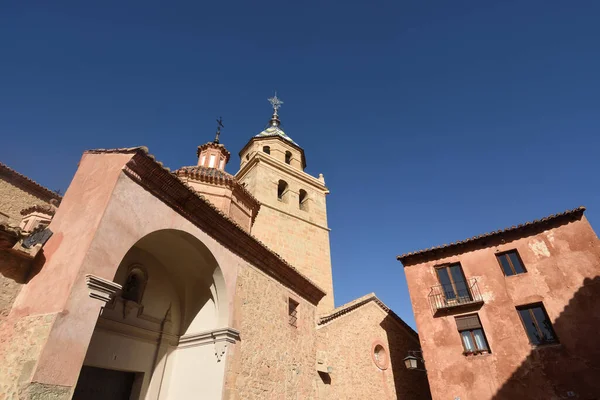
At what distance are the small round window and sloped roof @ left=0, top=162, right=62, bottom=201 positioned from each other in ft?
46.0

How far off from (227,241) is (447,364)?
29.4 feet

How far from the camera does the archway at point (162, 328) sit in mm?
6363

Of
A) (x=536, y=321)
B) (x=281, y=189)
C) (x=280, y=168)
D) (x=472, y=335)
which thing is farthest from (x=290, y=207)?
(x=536, y=321)

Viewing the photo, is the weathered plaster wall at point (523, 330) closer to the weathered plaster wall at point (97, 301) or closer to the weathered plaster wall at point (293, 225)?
the weathered plaster wall at point (97, 301)

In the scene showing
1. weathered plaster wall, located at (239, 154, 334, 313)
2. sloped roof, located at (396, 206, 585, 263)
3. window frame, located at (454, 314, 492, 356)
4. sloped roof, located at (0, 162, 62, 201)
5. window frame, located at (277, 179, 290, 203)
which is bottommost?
window frame, located at (454, 314, 492, 356)

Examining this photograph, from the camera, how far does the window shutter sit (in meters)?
11.3

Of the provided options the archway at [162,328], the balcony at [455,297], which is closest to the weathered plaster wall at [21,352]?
the archway at [162,328]

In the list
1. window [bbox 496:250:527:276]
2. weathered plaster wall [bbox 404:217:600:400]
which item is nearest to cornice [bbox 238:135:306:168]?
weathered plaster wall [bbox 404:217:600:400]

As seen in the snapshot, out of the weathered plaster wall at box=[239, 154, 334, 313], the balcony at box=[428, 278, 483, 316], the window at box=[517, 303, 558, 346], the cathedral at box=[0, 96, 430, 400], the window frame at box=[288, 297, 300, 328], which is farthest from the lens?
the weathered plaster wall at box=[239, 154, 334, 313]

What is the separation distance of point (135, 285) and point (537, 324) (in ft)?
39.2

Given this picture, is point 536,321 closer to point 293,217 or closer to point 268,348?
point 268,348

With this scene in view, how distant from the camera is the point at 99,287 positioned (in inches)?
179

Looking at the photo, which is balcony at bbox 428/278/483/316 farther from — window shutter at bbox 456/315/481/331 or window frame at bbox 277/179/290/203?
window frame at bbox 277/179/290/203

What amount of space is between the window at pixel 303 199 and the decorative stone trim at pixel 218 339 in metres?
14.5
